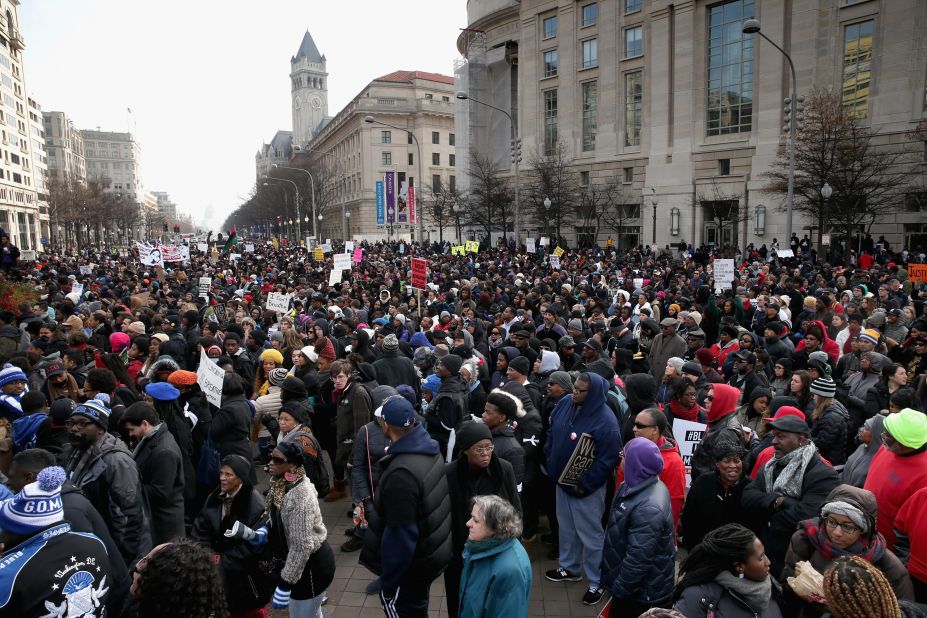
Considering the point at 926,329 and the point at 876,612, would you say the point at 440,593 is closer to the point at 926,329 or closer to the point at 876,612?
the point at 876,612

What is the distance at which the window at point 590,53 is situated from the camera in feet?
148

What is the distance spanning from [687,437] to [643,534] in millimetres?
2235

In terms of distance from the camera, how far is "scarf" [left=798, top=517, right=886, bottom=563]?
3199 mm

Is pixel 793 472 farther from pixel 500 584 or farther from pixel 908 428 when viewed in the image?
pixel 500 584

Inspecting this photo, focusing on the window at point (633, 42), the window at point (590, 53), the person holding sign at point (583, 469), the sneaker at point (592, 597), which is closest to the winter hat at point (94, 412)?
the person holding sign at point (583, 469)

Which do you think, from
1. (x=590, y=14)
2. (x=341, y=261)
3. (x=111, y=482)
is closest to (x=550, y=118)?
(x=590, y=14)

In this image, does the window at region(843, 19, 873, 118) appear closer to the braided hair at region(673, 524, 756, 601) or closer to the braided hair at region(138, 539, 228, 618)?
the braided hair at region(673, 524, 756, 601)

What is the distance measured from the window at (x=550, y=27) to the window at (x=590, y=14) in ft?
9.67

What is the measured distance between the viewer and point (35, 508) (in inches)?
117

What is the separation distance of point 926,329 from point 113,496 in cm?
929

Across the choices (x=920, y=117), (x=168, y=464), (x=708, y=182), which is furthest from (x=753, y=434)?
(x=708, y=182)

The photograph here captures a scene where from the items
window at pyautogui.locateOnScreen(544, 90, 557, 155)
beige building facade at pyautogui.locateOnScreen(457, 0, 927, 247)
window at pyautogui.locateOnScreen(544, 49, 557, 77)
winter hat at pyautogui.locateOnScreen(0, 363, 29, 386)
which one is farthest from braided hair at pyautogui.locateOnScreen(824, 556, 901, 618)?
window at pyautogui.locateOnScreen(544, 49, 557, 77)

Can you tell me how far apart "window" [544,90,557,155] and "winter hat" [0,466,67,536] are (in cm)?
4806

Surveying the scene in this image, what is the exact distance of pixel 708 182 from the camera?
127 feet
